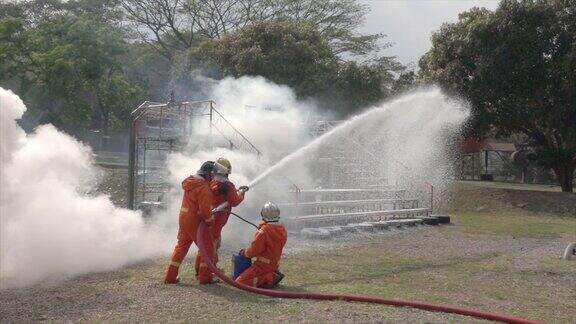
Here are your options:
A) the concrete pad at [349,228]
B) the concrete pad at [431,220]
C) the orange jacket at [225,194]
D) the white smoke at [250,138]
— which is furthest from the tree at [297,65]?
the orange jacket at [225,194]

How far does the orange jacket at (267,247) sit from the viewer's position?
8.46 metres

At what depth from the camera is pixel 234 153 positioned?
15602 mm

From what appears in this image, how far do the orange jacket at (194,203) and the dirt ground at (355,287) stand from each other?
801 millimetres

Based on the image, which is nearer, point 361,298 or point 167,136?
point 361,298

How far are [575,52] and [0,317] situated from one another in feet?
80.4

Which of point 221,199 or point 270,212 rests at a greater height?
point 221,199

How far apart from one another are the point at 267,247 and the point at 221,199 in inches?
47.9

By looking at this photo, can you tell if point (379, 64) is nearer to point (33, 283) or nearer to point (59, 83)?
point (59, 83)

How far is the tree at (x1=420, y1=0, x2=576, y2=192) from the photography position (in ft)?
88.4

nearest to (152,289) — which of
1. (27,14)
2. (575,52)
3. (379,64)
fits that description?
(575,52)

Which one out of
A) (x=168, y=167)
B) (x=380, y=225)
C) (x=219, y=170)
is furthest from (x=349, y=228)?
(x=219, y=170)

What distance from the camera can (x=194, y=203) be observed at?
28.9ft

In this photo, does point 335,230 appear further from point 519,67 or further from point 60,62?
point 60,62

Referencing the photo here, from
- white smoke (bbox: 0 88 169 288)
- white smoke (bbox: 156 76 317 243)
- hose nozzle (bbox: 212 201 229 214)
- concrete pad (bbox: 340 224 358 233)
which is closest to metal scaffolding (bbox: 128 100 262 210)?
white smoke (bbox: 156 76 317 243)
